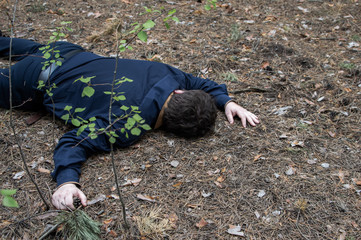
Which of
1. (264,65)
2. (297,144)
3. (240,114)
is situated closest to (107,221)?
(240,114)

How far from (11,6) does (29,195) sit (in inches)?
199

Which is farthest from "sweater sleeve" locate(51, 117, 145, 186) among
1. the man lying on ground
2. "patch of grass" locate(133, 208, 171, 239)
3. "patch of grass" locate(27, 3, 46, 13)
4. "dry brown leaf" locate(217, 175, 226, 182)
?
"patch of grass" locate(27, 3, 46, 13)

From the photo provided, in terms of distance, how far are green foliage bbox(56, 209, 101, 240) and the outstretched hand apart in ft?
6.67

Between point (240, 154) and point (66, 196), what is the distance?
1.81 metres

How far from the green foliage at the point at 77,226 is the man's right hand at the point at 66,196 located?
16 centimetres

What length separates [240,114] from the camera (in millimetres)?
3734

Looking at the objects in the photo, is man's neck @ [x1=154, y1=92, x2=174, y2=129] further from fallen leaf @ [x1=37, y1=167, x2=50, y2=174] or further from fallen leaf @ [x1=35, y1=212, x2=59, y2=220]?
fallen leaf @ [x1=35, y1=212, x2=59, y2=220]

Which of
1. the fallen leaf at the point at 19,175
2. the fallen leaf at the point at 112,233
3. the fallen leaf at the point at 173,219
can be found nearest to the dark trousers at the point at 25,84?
the fallen leaf at the point at 19,175

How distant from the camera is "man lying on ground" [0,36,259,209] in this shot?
303 centimetres

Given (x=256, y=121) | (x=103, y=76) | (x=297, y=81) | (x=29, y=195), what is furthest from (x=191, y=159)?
(x=297, y=81)

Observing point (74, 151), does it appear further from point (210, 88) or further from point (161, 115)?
point (210, 88)

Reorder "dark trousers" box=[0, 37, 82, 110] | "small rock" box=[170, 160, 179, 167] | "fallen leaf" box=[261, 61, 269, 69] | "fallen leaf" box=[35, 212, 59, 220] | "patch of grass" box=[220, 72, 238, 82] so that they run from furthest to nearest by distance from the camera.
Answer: "fallen leaf" box=[261, 61, 269, 69] < "patch of grass" box=[220, 72, 238, 82] < "dark trousers" box=[0, 37, 82, 110] < "small rock" box=[170, 160, 179, 167] < "fallen leaf" box=[35, 212, 59, 220]

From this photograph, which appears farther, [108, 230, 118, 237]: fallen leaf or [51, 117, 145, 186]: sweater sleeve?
[51, 117, 145, 186]: sweater sleeve

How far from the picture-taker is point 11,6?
629 centimetres
